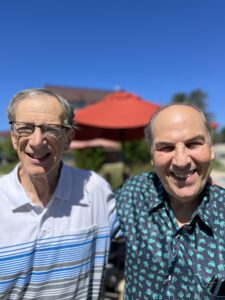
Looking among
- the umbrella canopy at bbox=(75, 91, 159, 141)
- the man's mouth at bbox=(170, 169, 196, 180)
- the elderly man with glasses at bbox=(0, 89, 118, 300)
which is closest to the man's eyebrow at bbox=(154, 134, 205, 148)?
the man's mouth at bbox=(170, 169, 196, 180)

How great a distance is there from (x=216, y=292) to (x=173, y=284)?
0.21 metres

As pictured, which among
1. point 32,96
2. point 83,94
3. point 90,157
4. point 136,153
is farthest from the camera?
point 83,94

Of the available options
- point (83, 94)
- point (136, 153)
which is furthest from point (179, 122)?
point (83, 94)

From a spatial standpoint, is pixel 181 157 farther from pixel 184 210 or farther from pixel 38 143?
pixel 38 143

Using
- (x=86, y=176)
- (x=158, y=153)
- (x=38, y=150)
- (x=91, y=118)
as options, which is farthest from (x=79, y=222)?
(x=91, y=118)

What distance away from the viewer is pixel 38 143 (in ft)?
5.16

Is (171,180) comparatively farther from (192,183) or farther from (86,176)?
(86,176)

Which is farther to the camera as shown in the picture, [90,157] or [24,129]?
[90,157]

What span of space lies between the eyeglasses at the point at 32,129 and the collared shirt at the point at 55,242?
0.28m

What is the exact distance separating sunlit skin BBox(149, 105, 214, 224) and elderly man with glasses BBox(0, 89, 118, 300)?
1.67ft

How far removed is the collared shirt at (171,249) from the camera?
153 centimetres

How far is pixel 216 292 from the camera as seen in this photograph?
149cm

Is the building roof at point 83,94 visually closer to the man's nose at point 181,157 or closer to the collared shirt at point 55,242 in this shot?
the collared shirt at point 55,242

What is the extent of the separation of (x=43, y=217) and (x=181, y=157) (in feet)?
2.60
